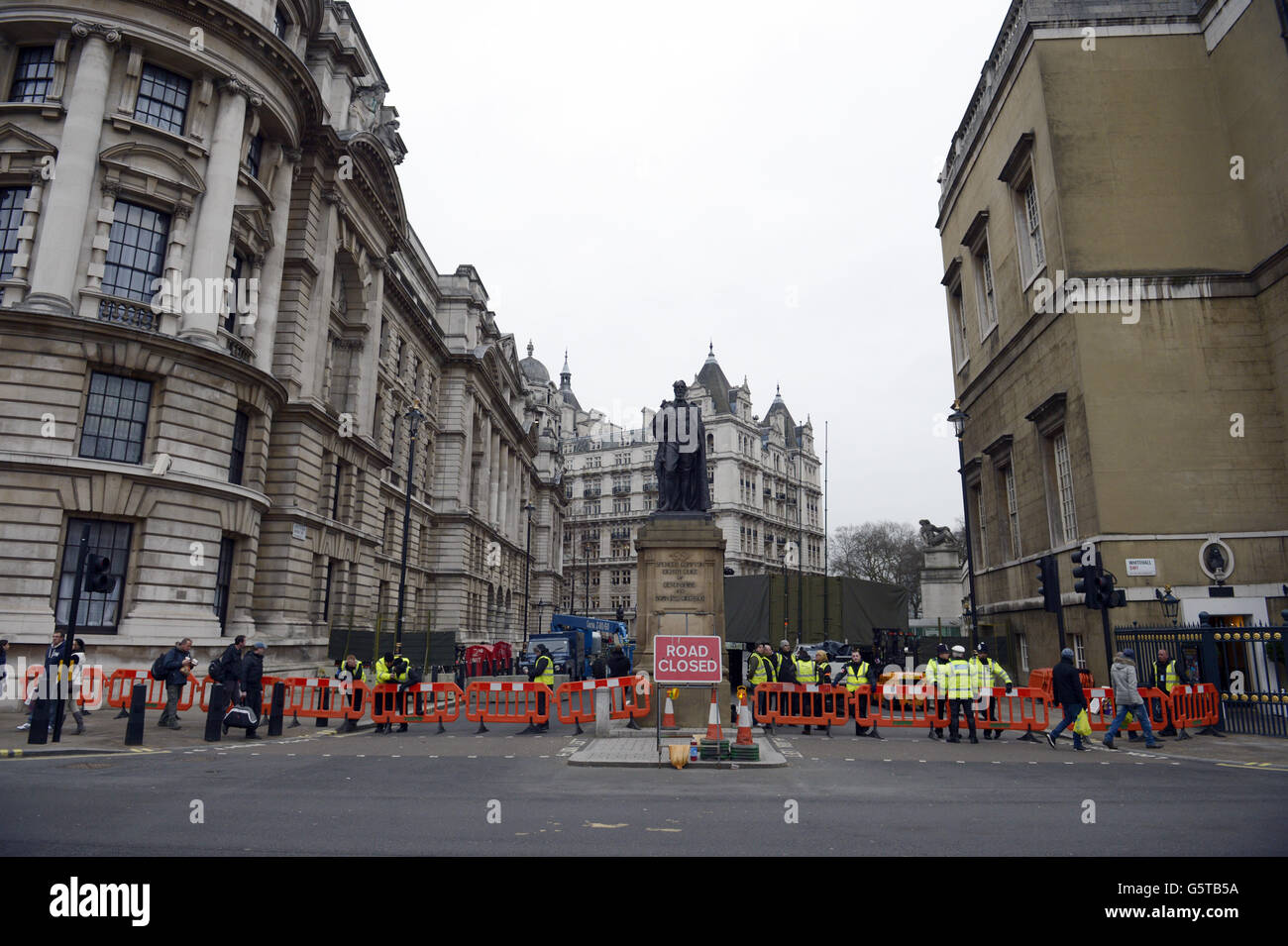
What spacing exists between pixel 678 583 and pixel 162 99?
2148cm

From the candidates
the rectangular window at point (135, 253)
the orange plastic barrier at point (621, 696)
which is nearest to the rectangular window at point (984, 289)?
the orange plastic barrier at point (621, 696)

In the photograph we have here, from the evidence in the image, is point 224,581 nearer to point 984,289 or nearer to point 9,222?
point 9,222

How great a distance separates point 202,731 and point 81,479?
850cm

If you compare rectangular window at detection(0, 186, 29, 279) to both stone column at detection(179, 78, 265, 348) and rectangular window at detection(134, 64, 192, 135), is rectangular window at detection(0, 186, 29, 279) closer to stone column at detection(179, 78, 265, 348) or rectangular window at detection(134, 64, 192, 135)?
rectangular window at detection(134, 64, 192, 135)

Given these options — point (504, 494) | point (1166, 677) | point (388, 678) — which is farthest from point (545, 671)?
point (504, 494)

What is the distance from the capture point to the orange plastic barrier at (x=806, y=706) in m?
15.8

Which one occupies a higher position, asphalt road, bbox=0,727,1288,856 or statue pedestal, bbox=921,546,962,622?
statue pedestal, bbox=921,546,962,622

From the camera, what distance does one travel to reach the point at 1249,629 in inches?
599

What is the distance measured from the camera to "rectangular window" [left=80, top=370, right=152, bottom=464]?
805 inches

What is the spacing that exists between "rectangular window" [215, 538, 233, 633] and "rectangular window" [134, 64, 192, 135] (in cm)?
1259

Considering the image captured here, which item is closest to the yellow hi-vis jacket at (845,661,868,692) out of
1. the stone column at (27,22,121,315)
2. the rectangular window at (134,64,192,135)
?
the stone column at (27,22,121,315)

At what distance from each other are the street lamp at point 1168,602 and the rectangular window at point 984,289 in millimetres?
12711

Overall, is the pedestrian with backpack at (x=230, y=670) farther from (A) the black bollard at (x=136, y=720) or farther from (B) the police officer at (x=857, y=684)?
(B) the police officer at (x=857, y=684)

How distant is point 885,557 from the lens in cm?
9319
